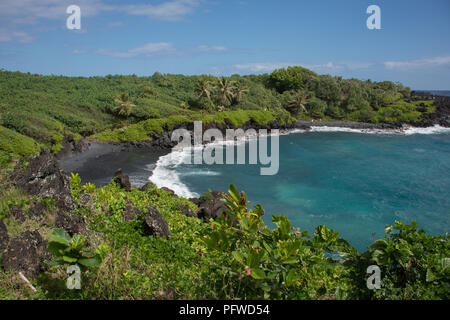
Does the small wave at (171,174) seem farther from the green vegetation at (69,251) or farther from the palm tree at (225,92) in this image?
the palm tree at (225,92)

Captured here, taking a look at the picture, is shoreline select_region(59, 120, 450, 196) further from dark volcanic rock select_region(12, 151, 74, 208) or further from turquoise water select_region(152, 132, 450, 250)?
dark volcanic rock select_region(12, 151, 74, 208)

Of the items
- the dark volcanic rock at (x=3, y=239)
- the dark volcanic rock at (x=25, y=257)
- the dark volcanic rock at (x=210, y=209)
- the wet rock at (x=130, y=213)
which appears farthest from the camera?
the dark volcanic rock at (x=210, y=209)

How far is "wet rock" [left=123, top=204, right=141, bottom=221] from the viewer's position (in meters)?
10.7

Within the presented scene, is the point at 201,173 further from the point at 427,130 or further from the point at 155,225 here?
the point at 427,130

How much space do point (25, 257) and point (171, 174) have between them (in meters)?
27.2

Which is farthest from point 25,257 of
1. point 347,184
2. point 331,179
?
point 331,179

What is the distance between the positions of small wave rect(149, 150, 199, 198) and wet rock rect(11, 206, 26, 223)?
706 inches

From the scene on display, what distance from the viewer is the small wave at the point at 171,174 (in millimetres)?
28469

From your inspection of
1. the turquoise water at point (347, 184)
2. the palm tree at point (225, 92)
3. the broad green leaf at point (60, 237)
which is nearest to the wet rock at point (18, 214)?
the broad green leaf at point (60, 237)

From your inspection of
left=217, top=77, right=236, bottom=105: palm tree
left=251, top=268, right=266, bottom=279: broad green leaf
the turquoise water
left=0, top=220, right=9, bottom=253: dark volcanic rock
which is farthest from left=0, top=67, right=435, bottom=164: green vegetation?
left=251, top=268, right=266, bottom=279: broad green leaf

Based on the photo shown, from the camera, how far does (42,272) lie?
20.7 ft

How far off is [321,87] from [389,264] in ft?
283

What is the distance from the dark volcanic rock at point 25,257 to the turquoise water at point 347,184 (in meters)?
17.7

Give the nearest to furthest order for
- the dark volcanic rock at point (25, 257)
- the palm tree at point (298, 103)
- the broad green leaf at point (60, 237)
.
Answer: the broad green leaf at point (60, 237), the dark volcanic rock at point (25, 257), the palm tree at point (298, 103)
